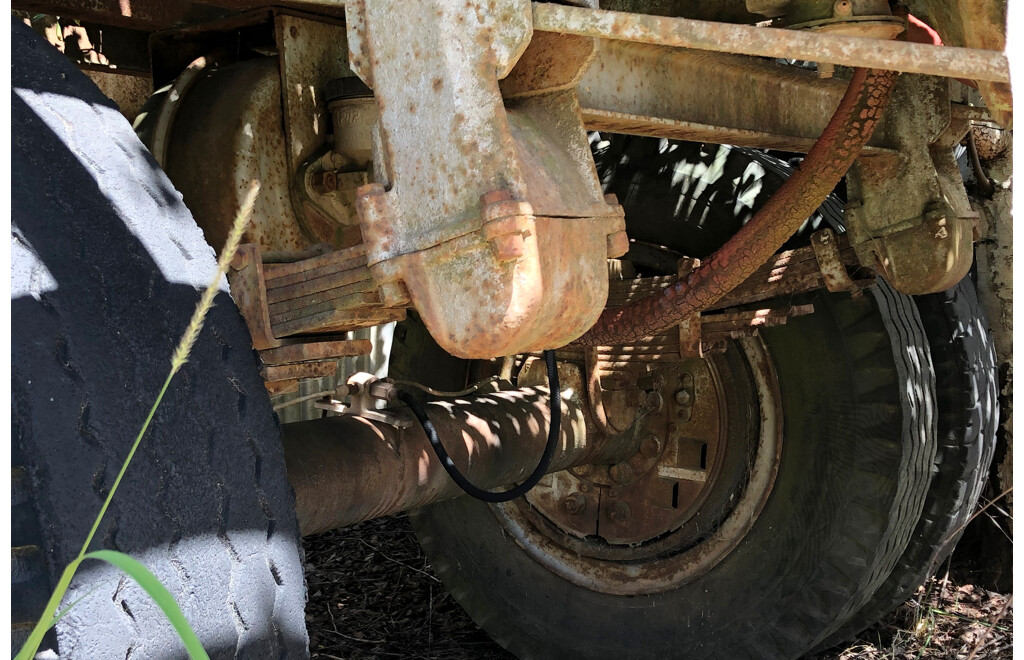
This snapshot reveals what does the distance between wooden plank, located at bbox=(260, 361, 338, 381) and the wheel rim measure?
1.46 metres

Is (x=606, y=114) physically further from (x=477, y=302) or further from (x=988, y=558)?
(x=988, y=558)

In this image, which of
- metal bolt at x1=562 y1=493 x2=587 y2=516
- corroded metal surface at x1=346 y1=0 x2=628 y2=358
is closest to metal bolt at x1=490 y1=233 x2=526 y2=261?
corroded metal surface at x1=346 y1=0 x2=628 y2=358

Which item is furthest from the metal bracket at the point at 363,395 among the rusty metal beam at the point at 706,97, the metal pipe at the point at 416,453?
the rusty metal beam at the point at 706,97

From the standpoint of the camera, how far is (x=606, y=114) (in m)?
1.97

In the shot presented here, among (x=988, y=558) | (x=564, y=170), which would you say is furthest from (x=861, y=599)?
(x=564, y=170)

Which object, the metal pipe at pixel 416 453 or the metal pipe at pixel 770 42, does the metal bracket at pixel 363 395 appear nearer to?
the metal pipe at pixel 416 453

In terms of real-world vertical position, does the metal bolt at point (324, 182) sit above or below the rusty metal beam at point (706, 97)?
below

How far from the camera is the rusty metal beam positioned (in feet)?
6.65

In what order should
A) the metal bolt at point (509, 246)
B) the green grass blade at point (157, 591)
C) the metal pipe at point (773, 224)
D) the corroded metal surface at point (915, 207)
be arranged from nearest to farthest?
the green grass blade at point (157, 591) → the metal bolt at point (509, 246) → the metal pipe at point (773, 224) → the corroded metal surface at point (915, 207)

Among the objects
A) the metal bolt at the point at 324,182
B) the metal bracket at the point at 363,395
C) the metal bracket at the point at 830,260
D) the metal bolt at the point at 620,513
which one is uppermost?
the metal bolt at the point at 324,182

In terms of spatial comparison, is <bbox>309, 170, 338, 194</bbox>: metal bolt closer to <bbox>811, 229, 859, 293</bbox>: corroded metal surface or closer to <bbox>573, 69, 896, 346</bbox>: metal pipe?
<bbox>573, 69, 896, 346</bbox>: metal pipe

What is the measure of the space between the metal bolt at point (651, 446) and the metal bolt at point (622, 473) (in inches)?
2.8

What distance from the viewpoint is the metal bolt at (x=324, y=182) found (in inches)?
94.5

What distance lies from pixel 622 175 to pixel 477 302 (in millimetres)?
1732
